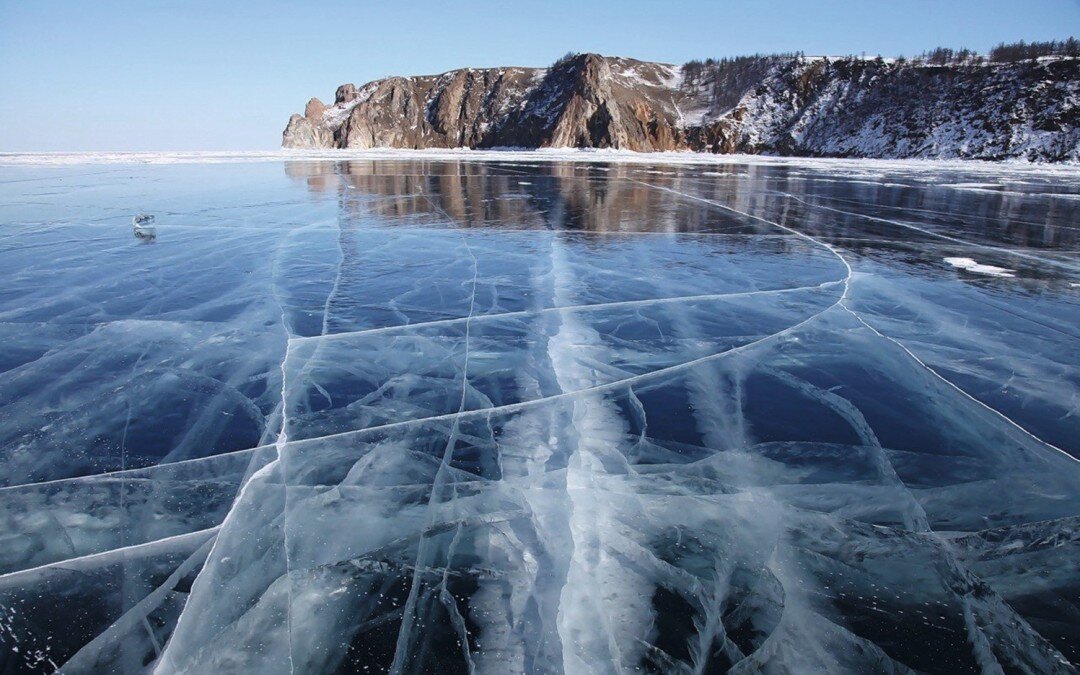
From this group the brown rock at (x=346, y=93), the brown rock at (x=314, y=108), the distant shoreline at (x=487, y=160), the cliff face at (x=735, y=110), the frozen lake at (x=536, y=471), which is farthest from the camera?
the brown rock at (x=314, y=108)

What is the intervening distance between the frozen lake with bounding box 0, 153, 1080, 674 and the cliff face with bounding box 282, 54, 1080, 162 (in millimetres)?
55783

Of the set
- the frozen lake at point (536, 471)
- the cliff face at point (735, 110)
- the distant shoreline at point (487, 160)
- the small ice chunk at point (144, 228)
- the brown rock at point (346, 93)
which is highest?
the brown rock at point (346, 93)

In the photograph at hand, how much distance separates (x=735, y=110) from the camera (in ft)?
227

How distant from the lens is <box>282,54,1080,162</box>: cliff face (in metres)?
49.5

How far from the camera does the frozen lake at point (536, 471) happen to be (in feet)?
5.18

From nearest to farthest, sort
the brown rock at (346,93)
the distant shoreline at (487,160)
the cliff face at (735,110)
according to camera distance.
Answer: the distant shoreline at (487,160) → the cliff face at (735,110) → the brown rock at (346,93)

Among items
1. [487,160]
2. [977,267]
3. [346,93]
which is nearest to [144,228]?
[977,267]

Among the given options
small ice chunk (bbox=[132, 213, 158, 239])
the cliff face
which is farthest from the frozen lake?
the cliff face

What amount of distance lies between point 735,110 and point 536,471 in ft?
252

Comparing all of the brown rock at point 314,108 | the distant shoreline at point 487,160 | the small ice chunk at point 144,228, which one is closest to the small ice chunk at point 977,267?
the small ice chunk at point 144,228

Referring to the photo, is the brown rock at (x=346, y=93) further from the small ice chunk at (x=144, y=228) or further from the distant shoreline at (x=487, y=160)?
the small ice chunk at (x=144, y=228)

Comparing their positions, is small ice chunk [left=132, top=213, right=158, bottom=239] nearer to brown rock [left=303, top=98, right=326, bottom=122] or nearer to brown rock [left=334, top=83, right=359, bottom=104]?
brown rock [left=334, top=83, right=359, bottom=104]

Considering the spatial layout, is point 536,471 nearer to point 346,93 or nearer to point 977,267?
point 977,267

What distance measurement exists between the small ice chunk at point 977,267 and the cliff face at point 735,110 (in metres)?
51.7
